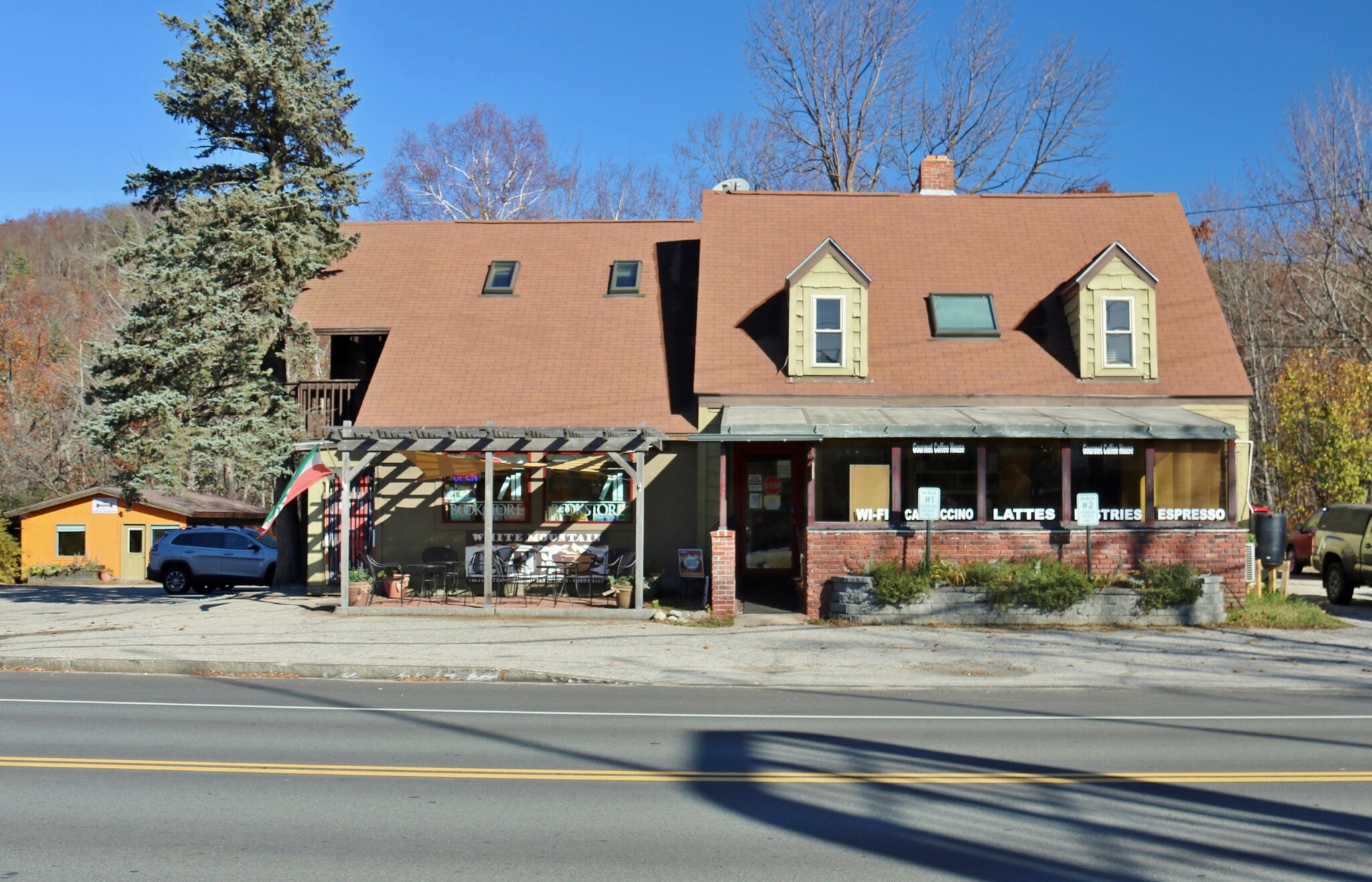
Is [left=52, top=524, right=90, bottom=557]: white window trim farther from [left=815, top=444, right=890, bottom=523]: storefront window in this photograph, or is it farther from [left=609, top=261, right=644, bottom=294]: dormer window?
[left=815, top=444, right=890, bottom=523]: storefront window

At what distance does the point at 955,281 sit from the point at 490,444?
411 inches

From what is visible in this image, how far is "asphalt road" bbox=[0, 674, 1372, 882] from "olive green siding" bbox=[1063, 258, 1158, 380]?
31.8ft

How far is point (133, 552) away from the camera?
3628 centimetres

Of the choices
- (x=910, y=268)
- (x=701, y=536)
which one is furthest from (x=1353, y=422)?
(x=701, y=536)

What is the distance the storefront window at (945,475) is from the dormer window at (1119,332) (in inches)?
172

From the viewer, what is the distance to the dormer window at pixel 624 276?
24.0 metres

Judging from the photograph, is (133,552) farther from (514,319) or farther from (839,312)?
(839,312)

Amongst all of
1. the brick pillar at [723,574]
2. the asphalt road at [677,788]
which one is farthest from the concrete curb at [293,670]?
the brick pillar at [723,574]

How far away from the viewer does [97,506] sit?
3594 cm

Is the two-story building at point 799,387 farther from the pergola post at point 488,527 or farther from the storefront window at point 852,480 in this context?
the pergola post at point 488,527

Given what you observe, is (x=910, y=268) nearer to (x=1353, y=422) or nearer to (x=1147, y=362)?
(x=1147, y=362)

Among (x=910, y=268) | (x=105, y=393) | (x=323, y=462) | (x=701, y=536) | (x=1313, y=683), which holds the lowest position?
(x=1313, y=683)

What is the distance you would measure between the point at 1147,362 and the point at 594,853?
17.4m

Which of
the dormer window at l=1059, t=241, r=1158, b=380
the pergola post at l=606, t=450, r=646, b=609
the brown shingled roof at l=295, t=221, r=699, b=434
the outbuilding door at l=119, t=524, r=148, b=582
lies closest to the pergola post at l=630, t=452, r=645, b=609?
the pergola post at l=606, t=450, r=646, b=609
